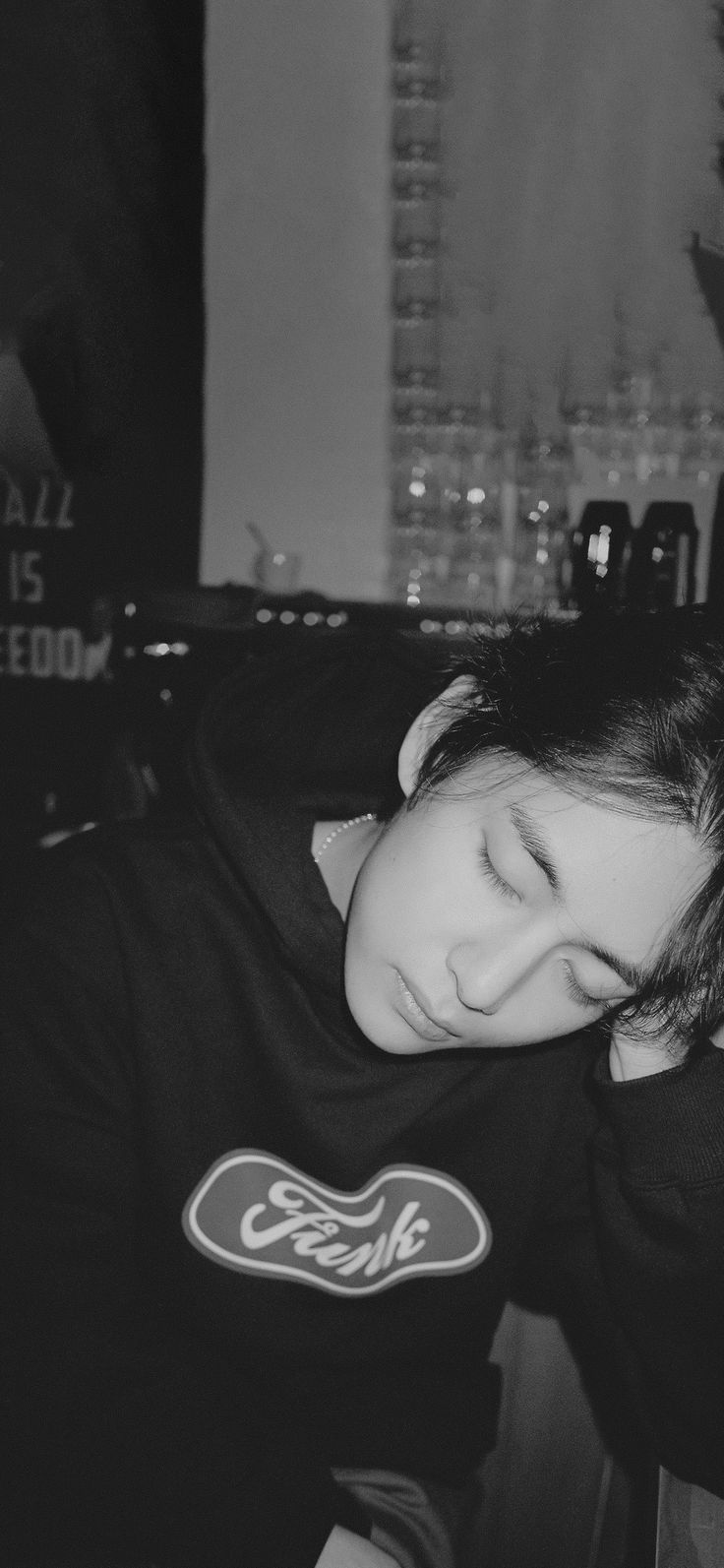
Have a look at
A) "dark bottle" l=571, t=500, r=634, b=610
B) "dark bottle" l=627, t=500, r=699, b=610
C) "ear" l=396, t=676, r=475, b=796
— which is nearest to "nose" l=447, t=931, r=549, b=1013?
"ear" l=396, t=676, r=475, b=796

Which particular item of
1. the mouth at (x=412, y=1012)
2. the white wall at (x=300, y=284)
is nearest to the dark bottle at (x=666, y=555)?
the white wall at (x=300, y=284)

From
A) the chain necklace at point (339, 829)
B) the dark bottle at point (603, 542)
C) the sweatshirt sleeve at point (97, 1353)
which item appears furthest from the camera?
the dark bottle at point (603, 542)

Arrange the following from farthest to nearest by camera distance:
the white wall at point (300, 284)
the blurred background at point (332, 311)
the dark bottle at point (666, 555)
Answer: the white wall at point (300, 284), the blurred background at point (332, 311), the dark bottle at point (666, 555)

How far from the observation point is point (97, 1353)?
2.49 ft

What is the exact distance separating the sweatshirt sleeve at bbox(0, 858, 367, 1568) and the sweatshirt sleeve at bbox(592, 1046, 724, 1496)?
29 cm

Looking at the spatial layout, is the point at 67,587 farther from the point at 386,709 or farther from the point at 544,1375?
the point at 544,1375

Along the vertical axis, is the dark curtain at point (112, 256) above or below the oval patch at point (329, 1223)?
above

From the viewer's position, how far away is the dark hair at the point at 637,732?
2.35 feet

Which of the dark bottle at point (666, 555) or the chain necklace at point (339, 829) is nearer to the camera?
the chain necklace at point (339, 829)

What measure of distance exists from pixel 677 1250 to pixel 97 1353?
490 millimetres

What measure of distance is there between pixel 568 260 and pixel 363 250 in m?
0.63

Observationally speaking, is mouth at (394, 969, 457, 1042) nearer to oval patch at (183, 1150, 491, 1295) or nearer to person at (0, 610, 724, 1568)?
person at (0, 610, 724, 1568)

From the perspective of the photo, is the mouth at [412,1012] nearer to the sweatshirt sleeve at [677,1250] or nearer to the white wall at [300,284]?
the sweatshirt sleeve at [677,1250]

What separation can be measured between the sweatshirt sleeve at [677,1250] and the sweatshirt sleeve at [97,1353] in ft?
0.95
